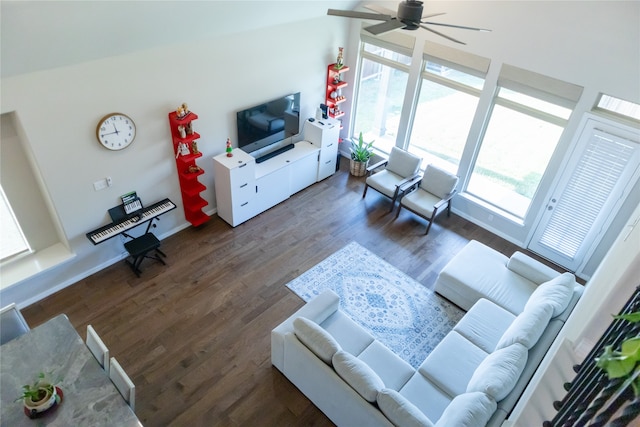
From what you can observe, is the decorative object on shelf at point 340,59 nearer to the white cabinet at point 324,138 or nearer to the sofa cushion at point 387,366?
the white cabinet at point 324,138

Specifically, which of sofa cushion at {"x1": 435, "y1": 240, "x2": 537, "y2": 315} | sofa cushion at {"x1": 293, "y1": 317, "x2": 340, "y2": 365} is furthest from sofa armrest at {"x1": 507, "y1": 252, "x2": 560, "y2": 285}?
sofa cushion at {"x1": 293, "y1": 317, "x2": 340, "y2": 365}

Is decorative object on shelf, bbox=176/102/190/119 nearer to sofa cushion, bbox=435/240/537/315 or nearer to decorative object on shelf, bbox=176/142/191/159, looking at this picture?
decorative object on shelf, bbox=176/142/191/159

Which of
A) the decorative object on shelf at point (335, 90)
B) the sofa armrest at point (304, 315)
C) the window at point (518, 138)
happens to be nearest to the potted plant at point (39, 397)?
the sofa armrest at point (304, 315)

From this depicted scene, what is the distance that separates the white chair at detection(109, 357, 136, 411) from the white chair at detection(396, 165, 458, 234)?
15.6 feet

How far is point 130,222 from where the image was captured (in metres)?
5.73

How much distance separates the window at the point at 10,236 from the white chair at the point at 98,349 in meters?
2.24

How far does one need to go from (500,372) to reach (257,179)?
14.1 ft

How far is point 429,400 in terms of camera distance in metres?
4.08

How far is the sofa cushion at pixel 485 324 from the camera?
15.3 feet

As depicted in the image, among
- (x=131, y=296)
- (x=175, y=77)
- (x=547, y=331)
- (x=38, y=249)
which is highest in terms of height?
(x=175, y=77)

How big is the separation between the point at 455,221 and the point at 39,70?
603 centimetres

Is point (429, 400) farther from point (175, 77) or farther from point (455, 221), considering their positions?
point (175, 77)

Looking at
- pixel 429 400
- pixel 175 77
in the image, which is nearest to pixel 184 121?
pixel 175 77

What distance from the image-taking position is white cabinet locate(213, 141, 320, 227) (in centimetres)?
636
